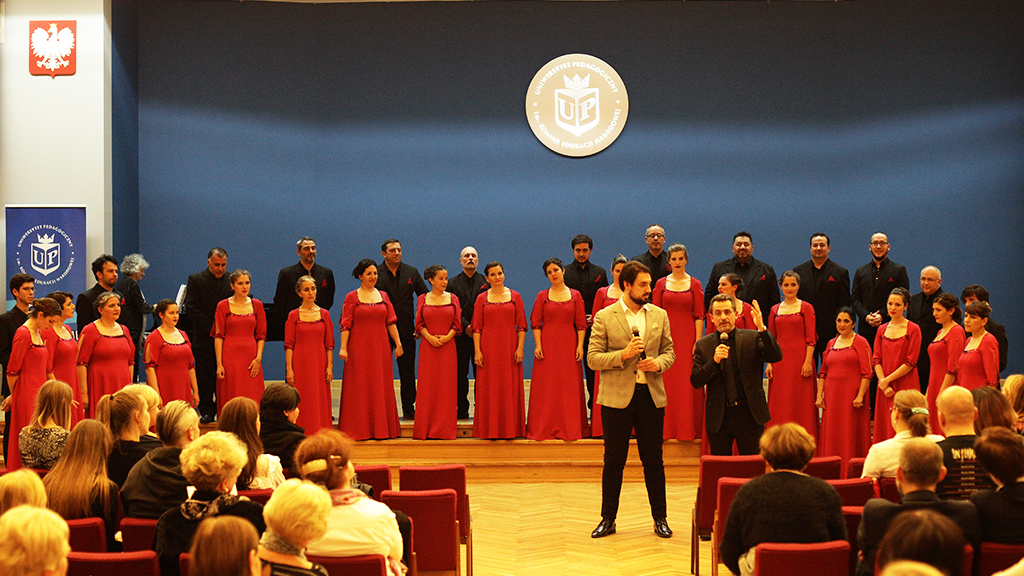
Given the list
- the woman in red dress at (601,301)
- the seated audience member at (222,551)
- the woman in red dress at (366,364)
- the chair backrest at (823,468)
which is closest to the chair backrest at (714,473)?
the chair backrest at (823,468)

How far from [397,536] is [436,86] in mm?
7184

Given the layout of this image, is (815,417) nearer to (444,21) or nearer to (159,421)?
(159,421)

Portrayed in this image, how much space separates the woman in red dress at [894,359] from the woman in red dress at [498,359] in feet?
8.47

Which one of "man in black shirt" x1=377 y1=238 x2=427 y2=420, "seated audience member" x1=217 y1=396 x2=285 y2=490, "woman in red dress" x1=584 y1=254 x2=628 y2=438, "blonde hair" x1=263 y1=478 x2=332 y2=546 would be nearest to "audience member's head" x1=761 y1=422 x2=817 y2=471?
"blonde hair" x1=263 y1=478 x2=332 y2=546

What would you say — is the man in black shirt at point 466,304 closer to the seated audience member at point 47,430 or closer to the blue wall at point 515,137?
the blue wall at point 515,137

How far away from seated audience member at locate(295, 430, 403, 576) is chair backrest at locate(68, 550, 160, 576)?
1.43 ft

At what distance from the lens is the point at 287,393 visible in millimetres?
3656

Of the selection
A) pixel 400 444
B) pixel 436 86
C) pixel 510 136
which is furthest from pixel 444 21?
pixel 400 444

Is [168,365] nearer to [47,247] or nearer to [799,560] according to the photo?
[47,247]

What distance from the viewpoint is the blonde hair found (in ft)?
7.19

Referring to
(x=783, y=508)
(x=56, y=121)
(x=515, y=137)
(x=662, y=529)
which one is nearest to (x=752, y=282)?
(x=662, y=529)

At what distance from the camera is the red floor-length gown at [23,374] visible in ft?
18.4

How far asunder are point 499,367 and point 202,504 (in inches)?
157

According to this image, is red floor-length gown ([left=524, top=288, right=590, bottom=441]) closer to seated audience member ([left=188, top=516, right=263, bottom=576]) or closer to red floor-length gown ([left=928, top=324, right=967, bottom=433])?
red floor-length gown ([left=928, top=324, right=967, bottom=433])
